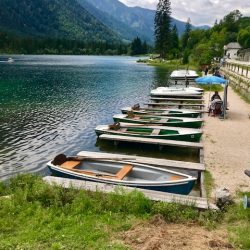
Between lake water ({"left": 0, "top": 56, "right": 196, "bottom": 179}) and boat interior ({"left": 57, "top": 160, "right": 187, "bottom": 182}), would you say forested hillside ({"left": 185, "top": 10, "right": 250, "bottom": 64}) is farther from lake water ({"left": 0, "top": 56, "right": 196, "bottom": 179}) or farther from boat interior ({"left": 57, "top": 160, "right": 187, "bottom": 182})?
boat interior ({"left": 57, "top": 160, "right": 187, "bottom": 182})

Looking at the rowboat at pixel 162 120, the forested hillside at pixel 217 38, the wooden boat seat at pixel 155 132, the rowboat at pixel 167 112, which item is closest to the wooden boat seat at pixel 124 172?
the wooden boat seat at pixel 155 132

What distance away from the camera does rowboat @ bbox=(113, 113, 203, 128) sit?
2139cm

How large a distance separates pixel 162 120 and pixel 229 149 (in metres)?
6.34

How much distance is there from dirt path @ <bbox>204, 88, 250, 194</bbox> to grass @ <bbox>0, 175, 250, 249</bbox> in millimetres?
3026

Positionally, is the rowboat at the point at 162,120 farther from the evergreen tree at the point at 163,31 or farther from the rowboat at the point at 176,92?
the evergreen tree at the point at 163,31

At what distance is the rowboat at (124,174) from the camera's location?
1115cm

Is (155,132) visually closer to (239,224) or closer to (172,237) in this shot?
(239,224)

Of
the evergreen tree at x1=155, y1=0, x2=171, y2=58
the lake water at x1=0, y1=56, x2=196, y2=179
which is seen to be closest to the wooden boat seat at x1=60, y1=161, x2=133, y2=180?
the lake water at x1=0, y1=56, x2=196, y2=179

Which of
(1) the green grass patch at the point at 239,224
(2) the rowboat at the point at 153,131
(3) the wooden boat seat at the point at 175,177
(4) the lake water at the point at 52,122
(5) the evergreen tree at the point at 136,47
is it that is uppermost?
(5) the evergreen tree at the point at 136,47

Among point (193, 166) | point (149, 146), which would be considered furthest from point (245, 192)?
point (149, 146)

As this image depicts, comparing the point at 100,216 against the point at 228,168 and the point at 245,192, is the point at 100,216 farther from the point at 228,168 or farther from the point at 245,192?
the point at 228,168

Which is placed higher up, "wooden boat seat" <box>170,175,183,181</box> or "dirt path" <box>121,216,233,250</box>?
"dirt path" <box>121,216,233,250</box>

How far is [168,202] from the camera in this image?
9.66 m

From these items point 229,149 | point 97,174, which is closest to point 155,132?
point 229,149
